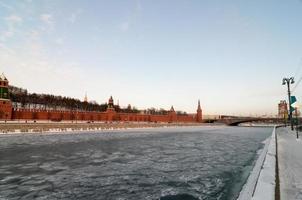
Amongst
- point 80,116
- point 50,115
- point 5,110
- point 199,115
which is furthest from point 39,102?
point 199,115

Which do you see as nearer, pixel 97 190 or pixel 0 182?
pixel 97 190

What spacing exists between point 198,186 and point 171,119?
356ft

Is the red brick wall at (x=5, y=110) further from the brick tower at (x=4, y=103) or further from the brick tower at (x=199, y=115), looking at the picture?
the brick tower at (x=199, y=115)

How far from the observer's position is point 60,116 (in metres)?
67.8

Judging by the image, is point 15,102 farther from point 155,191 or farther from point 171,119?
point 155,191

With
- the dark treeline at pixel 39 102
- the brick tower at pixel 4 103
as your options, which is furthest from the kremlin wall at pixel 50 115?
the dark treeline at pixel 39 102

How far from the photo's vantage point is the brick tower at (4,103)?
5210 centimetres

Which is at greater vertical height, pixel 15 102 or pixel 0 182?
pixel 15 102

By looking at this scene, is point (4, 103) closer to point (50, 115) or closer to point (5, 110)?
point (5, 110)

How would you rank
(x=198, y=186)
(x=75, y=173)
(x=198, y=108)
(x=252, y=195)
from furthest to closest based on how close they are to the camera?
(x=198, y=108) < (x=75, y=173) < (x=198, y=186) < (x=252, y=195)

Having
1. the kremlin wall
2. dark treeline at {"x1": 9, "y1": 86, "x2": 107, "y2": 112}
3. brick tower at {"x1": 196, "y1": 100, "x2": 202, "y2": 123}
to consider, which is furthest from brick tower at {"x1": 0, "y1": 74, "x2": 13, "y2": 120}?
brick tower at {"x1": 196, "y1": 100, "x2": 202, "y2": 123}

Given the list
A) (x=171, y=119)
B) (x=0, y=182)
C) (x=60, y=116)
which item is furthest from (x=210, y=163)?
(x=171, y=119)

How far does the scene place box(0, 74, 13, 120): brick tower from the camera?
52100 mm

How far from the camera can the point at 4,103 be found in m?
53.6
